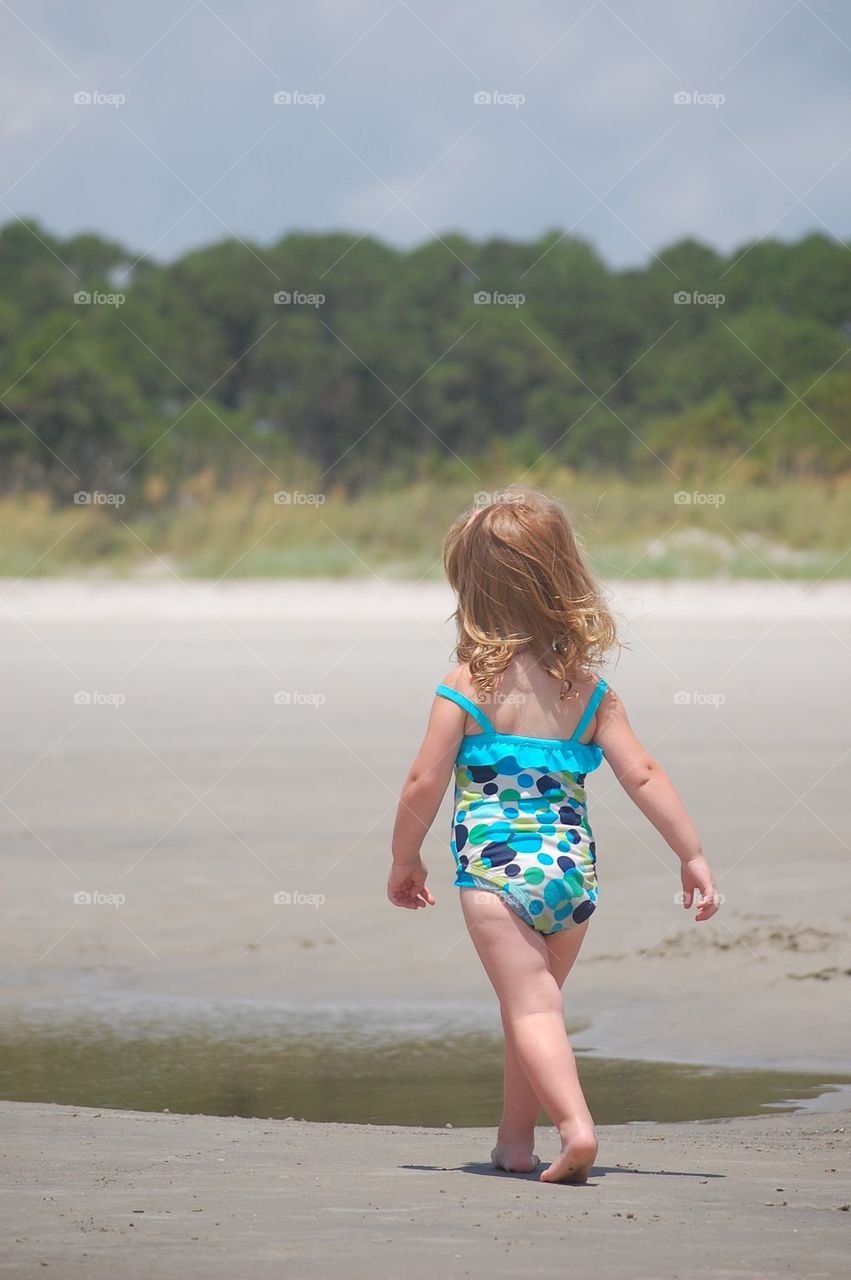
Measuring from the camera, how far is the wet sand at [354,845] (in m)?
4.91

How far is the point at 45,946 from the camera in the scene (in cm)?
544

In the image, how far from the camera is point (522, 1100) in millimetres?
3068

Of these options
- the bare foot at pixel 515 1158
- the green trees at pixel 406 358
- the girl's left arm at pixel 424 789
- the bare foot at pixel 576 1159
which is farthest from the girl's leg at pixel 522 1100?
the green trees at pixel 406 358

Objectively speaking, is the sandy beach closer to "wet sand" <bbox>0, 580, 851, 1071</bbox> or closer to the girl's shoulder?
"wet sand" <bbox>0, 580, 851, 1071</bbox>

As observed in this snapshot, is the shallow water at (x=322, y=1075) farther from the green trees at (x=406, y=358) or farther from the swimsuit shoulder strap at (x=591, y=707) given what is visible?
the green trees at (x=406, y=358)

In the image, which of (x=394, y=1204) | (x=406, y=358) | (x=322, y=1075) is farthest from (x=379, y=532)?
(x=394, y=1204)

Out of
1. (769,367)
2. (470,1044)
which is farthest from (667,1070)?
(769,367)

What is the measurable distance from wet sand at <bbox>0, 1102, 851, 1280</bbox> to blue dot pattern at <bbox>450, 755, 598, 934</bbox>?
46 cm

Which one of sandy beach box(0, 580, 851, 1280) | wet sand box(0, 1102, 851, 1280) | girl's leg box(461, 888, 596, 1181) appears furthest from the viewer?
girl's leg box(461, 888, 596, 1181)

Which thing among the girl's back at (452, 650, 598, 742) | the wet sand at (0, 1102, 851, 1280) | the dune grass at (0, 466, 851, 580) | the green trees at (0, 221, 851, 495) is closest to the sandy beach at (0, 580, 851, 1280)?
the wet sand at (0, 1102, 851, 1280)

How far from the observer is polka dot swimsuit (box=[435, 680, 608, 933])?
3020 millimetres

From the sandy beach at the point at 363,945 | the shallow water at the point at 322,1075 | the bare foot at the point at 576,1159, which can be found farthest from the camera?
the shallow water at the point at 322,1075

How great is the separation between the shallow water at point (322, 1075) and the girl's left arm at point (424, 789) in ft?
3.03

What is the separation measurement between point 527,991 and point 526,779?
14.4 inches
